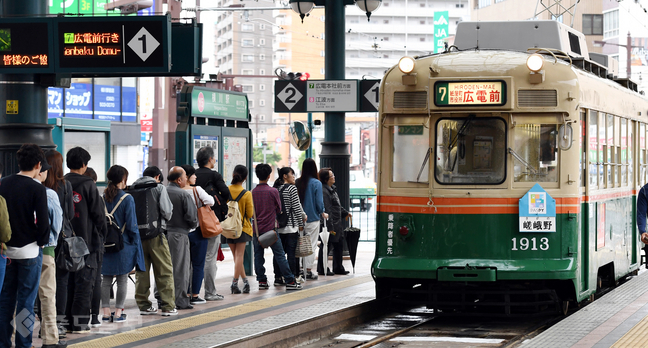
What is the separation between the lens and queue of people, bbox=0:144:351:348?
7.14 metres

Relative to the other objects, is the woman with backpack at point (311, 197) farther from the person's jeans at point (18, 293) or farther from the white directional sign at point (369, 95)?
the person's jeans at point (18, 293)

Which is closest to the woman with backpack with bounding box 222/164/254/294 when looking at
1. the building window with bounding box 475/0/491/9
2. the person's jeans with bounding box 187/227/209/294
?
the person's jeans with bounding box 187/227/209/294

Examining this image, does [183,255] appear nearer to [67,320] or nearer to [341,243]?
[67,320]

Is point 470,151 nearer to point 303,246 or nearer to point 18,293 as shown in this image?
point 303,246

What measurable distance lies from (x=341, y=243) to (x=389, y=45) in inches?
4368

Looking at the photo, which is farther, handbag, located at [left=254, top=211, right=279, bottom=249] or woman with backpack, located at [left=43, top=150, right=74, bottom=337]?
handbag, located at [left=254, top=211, right=279, bottom=249]

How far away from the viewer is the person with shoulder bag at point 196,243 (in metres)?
10.5

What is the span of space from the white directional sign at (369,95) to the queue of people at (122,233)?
1.58m

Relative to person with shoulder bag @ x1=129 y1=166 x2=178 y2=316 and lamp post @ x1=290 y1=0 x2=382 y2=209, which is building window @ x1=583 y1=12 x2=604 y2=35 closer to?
lamp post @ x1=290 y1=0 x2=382 y2=209

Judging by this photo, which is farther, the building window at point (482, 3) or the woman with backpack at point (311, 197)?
the building window at point (482, 3)

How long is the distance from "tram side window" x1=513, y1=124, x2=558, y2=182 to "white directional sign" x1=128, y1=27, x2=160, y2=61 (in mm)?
3890

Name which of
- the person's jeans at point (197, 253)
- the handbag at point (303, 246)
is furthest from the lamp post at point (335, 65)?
the person's jeans at point (197, 253)

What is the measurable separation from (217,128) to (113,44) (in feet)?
14.3

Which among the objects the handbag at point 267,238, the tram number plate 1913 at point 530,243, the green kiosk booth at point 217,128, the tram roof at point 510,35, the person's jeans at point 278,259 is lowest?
the person's jeans at point 278,259
